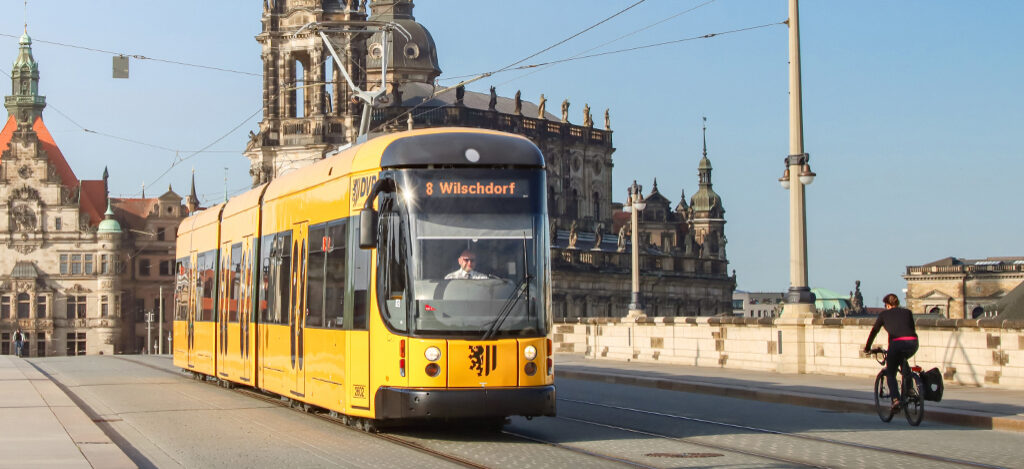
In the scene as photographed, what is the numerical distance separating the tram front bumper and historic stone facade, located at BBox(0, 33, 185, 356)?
354 feet

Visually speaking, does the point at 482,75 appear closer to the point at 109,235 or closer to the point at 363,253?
the point at 363,253

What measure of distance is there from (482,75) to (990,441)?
16756 mm

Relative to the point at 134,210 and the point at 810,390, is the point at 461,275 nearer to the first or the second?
the point at 810,390

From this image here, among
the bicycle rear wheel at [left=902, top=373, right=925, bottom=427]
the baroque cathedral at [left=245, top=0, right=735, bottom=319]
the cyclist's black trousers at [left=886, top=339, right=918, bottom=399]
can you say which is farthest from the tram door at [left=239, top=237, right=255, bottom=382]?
the baroque cathedral at [left=245, top=0, right=735, bottom=319]

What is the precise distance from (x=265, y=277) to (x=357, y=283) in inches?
212

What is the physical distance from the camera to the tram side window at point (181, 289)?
30188 millimetres

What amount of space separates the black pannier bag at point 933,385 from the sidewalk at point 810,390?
0.62m

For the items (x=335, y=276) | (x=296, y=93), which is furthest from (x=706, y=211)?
(x=335, y=276)

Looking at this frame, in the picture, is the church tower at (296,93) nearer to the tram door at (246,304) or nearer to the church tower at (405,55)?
the church tower at (405,55)

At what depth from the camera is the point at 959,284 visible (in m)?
147

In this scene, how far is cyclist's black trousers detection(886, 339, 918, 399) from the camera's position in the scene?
17.6 meters

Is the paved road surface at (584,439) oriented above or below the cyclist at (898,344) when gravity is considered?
below

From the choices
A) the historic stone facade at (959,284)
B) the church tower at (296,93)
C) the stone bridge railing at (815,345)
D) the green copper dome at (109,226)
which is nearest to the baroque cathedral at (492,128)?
the church tower at (296,93)

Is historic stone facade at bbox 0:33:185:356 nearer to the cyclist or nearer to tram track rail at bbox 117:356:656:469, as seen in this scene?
tram track rail at bbox 117:356:656:469
